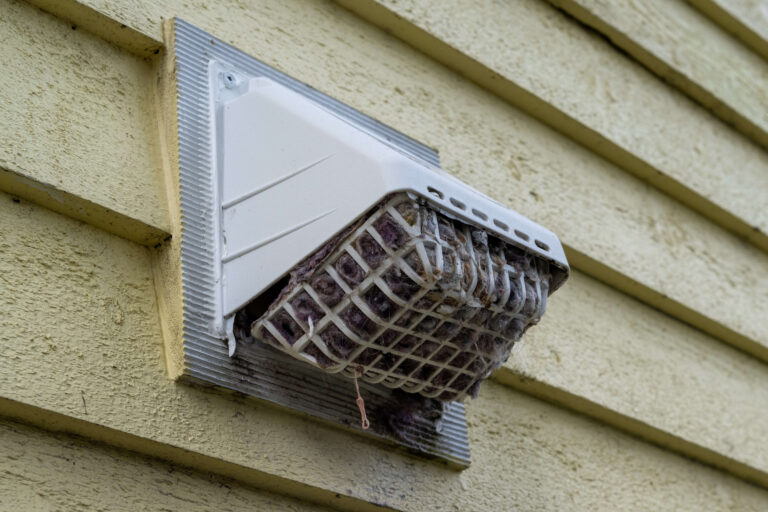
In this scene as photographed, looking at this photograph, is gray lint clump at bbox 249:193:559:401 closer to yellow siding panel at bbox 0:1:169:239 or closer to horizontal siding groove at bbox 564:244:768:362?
yellow siding panel at bbox 0:1:169:239

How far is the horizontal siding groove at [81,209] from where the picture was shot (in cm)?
97

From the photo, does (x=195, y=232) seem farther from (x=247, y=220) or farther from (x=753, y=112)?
(x=753, y=112)

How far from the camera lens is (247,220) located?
1.06 m

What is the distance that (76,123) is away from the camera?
1044 millimetres

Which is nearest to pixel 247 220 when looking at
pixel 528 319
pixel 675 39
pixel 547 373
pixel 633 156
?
pixel 528 319

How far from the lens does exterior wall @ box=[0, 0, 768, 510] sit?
945 mm

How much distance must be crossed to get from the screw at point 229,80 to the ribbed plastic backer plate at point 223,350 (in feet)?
0.06

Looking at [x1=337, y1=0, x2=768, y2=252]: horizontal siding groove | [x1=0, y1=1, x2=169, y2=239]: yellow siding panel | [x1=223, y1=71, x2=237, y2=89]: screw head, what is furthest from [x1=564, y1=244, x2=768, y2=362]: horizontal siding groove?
[x1=0, y1=1, x2=169, y2=239]: yellow siding panel

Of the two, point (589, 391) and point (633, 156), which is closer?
point (589, 391)

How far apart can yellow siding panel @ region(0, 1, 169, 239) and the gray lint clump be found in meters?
0.18

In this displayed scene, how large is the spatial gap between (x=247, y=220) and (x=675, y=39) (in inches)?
46.4

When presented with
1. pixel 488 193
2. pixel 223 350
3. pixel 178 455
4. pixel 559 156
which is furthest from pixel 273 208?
pixel 559 156

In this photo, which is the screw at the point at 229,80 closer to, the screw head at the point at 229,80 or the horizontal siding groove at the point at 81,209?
the screw head at the point at 229,80

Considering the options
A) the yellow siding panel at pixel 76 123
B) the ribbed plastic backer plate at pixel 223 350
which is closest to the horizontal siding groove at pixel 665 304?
the ribbed plastic backer plate at pixel 223 350
